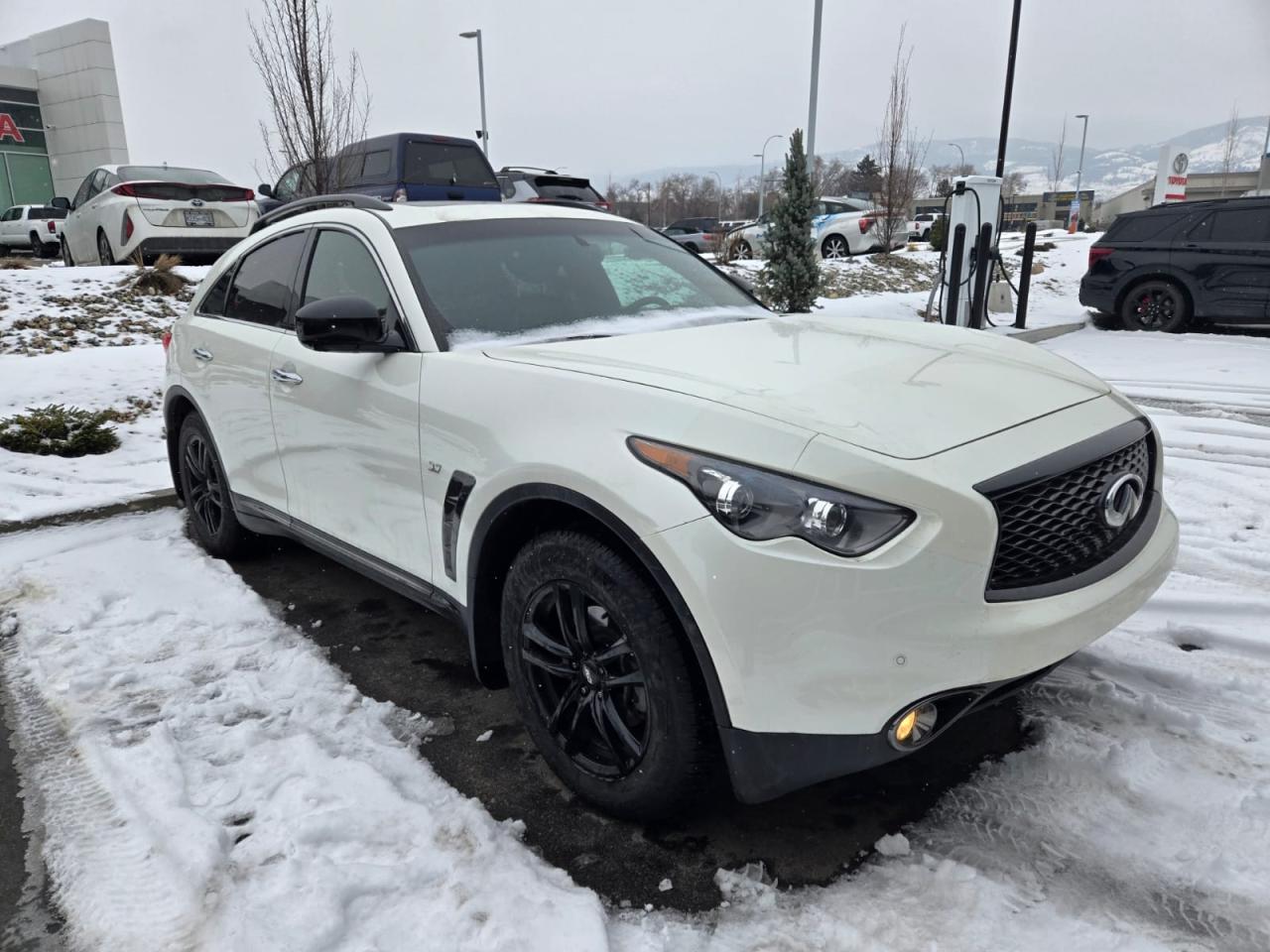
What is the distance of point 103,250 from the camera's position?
1122 centimetres

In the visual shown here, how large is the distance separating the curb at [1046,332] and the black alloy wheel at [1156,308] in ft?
2.20

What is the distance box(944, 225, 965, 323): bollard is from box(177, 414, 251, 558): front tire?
8.74 meters

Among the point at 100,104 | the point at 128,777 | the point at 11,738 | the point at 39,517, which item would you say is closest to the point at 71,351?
the point at 39,517

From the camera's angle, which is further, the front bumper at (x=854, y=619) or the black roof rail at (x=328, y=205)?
the black roof rail at (x=328, y=205)

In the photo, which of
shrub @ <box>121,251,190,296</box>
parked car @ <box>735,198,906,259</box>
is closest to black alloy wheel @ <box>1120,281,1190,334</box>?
parked car @ <box>735,198,906,259</box>

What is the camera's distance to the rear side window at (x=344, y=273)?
3.13 metres

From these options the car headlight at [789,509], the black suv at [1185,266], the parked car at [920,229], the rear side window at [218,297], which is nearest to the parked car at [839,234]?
the parked car at [920,229]

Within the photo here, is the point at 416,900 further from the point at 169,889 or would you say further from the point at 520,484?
the point at 520,484

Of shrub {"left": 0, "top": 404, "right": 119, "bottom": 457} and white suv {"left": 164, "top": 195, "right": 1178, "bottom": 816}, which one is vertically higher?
white suv {"left": 164, "top": 195, "right": 1178, "bottom": 816}

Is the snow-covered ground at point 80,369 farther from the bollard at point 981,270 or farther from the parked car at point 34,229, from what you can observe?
the parked car at point 34,229

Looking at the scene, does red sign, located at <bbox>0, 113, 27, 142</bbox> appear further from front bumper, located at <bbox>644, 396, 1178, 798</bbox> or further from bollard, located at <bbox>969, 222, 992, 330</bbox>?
front bumper, located at <bbox>644, 396, 1178, 798</bbox>

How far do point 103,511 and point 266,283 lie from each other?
208cm

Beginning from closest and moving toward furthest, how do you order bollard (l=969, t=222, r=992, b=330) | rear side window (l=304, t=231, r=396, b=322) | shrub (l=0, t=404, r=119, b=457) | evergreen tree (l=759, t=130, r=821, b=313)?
rear side window (l=304, t=231, r=396, b=322)
shrub (l=0, t=404, r=119, b=457)
bollard (l=969, t=222, r=992, b=330)
evergreen tree (l=759, t=130, r=821, b=313)

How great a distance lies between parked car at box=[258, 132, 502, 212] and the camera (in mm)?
10914
